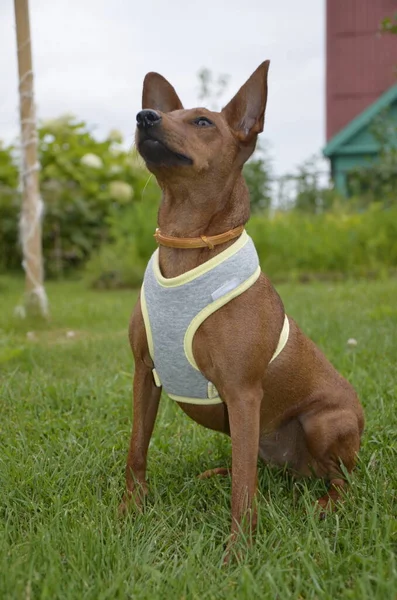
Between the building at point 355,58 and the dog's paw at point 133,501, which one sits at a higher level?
the building at point 355,58

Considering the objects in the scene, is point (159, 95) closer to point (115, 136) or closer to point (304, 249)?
point (304, 249)

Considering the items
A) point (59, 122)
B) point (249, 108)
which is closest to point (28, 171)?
point (249, 108)

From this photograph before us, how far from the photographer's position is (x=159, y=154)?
2039 millimetres

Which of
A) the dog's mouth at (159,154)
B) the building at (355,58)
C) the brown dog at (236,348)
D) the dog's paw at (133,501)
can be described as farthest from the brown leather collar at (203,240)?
the building at (355,58)

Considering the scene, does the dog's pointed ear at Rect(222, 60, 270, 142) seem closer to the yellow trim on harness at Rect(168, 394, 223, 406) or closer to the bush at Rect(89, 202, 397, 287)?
the yellow trim on harness at Rect(168, 394, 223, 406)

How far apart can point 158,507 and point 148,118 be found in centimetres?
125

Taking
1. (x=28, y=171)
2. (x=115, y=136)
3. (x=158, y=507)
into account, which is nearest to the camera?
(x=158, y=507)

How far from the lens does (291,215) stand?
984 cm

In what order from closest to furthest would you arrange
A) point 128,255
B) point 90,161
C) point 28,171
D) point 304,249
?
point 28,171, point 304,249, point 128,255, point 90,161

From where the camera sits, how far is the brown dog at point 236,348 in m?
2.05

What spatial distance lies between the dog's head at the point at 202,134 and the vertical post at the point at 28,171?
3.12 metres

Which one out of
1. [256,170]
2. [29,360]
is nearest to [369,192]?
[256,170]

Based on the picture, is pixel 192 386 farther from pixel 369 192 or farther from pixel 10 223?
pixel 369 192

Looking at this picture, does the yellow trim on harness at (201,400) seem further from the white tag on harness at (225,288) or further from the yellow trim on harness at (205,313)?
the white tag on harness at (225,288)
